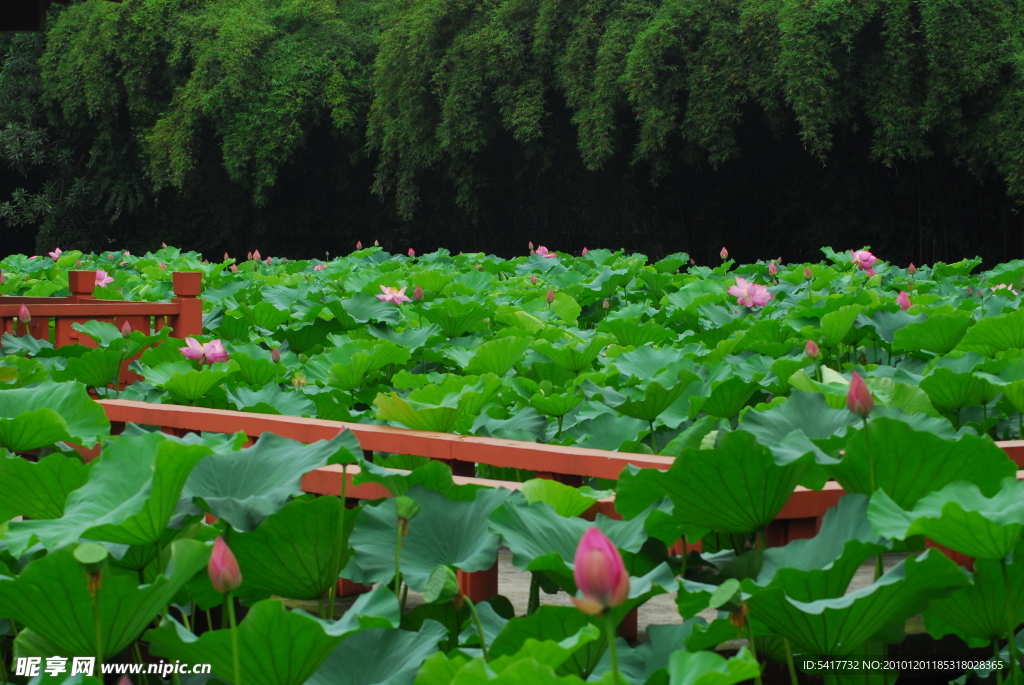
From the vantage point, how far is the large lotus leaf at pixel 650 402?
5.50 feet

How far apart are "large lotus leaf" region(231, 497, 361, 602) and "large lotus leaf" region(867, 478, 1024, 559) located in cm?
51

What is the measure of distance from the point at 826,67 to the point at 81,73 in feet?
40.0

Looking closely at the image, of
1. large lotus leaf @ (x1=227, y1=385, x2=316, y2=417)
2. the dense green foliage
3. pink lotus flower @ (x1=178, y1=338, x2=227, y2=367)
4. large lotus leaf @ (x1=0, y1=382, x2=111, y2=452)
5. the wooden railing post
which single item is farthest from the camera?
the dense green foliage

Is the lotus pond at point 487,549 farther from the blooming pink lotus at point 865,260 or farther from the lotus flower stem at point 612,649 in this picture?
the blooming pink lotus at point 865,260

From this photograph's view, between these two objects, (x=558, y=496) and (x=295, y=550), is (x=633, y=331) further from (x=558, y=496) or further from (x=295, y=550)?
(x=295, y=550)

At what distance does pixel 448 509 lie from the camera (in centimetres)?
111

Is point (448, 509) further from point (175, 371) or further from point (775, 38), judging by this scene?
point (775, 38)

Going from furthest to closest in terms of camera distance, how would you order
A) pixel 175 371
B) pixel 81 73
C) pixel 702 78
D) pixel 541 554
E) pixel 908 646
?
pixel 81 73, pixel 702 78, pixel 175 371, pixel 908 646, pixel 541 554

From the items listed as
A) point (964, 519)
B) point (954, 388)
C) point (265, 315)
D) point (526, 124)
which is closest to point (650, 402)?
point (954, 388)

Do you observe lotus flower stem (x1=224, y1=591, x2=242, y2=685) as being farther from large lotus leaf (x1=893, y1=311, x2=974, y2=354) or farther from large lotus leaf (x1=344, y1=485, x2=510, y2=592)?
large lotus leaf (x1=893, y1=311, x2=974, y2=354)

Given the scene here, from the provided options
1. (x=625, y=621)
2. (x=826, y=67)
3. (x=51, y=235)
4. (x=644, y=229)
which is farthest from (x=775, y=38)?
(x=51, y=235)

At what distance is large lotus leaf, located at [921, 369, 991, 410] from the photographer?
1.72 m

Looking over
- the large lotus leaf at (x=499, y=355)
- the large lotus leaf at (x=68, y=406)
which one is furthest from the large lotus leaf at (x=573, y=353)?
the large lotus leaf at (x=68, y=406)

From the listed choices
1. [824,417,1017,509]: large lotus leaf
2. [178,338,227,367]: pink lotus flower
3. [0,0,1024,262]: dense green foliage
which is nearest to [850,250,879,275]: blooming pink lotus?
[178,338,227,367]: pink lotus flower
